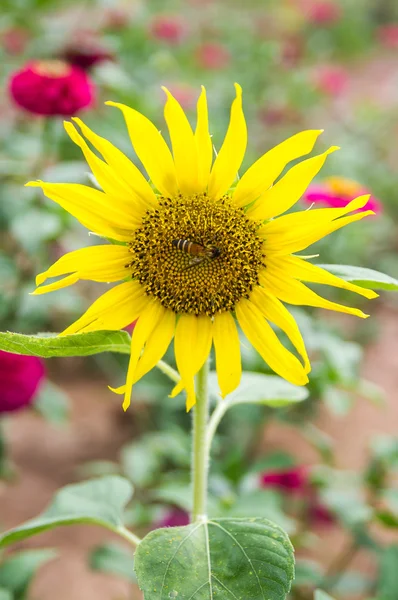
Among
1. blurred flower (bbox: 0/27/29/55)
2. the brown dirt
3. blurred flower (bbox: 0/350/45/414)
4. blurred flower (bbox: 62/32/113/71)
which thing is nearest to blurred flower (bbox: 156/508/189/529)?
the brown dirt

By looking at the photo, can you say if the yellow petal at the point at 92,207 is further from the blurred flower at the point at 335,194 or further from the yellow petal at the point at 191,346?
the blurred flower at the point at 335,194

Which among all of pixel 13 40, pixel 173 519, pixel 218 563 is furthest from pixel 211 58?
pixel 218 563

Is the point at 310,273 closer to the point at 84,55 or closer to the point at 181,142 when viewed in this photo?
the point at 181,142

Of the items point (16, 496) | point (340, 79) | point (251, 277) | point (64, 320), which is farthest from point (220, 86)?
point (251, 277)

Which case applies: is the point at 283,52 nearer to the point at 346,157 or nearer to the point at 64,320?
the point at 346,157

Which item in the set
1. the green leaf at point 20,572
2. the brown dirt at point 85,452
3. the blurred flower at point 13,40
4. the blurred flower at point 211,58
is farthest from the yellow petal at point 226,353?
the blurred flower at point 211,58
